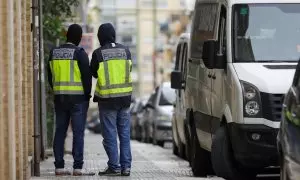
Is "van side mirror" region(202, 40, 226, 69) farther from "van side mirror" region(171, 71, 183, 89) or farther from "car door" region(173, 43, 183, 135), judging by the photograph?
"car door" region(173, 43, 183, 135)

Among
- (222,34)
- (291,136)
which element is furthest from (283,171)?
(222,34)

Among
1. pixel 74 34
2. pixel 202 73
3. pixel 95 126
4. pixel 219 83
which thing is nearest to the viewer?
pixel 219 83

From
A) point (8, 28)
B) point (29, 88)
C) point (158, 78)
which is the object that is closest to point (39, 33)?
point (29, 88)

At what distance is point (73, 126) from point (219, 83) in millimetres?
1974

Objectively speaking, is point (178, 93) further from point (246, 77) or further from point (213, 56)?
point (246, 77)

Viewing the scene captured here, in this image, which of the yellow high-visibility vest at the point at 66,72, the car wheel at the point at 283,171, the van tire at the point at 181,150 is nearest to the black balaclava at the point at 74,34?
the yellow high-visibility vest at the point at 66,72

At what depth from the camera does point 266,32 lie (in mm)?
14500

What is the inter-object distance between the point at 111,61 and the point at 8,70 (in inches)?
136

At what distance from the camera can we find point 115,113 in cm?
1512

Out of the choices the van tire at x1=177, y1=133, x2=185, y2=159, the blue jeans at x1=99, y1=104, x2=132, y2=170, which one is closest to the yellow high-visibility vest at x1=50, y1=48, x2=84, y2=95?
the blue jeans at x1=99, y1=104, x2=132, y2=170

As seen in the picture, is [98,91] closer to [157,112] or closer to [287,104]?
[287,104]

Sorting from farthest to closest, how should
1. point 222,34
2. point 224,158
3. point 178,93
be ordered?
point 178,93
point 222,34
point 224,158

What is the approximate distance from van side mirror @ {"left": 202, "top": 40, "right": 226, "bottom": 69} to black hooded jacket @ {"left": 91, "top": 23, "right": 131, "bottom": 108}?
108 centimetres

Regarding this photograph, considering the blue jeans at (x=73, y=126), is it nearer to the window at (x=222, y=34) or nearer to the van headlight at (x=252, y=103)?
the window at (x=222, y=34)
